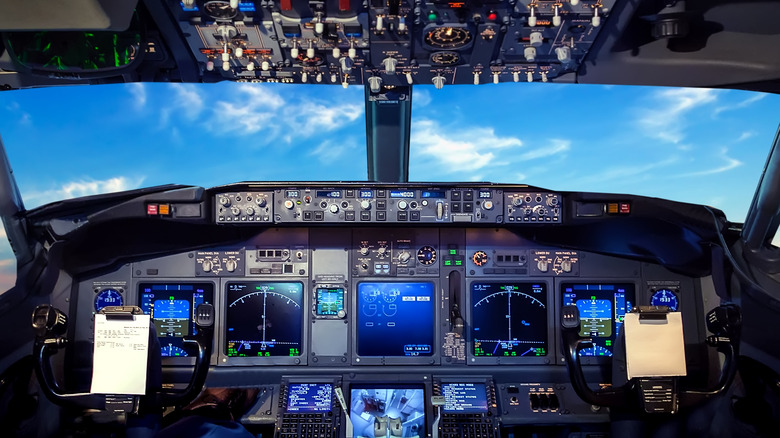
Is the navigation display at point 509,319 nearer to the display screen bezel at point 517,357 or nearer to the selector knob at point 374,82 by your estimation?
the display screen bezel at point 517,357

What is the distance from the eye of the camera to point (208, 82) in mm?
3418

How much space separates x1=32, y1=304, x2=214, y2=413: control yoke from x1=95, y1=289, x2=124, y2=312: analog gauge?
1.88ft

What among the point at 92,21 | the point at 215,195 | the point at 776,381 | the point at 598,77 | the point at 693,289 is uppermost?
the point at 598,77

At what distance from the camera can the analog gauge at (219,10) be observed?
251 cm

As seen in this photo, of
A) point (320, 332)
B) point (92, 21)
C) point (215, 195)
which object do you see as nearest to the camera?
point (92, 21)

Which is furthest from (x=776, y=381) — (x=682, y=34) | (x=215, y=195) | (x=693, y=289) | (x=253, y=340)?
(x=215, y=195)

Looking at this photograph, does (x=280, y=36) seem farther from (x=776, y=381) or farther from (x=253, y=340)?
(x=776, y=381)

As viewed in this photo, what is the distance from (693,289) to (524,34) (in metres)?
1.90

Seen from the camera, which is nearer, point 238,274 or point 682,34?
point 682,34

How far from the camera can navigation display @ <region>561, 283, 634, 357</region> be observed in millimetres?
3475

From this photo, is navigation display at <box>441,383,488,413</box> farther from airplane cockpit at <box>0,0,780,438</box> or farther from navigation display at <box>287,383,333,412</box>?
navigation display at <box>287,383,333,412</box>

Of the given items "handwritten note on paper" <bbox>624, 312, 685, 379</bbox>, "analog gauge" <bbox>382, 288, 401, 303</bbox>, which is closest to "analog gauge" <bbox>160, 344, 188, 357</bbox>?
"analog gauge" <bbox>382, 288, 401, 303</bbox>

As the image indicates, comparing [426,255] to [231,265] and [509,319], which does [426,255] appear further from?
[231,265]

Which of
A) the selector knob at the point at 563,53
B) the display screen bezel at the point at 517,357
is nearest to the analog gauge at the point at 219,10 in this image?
the selector knob at the point at 563,53
